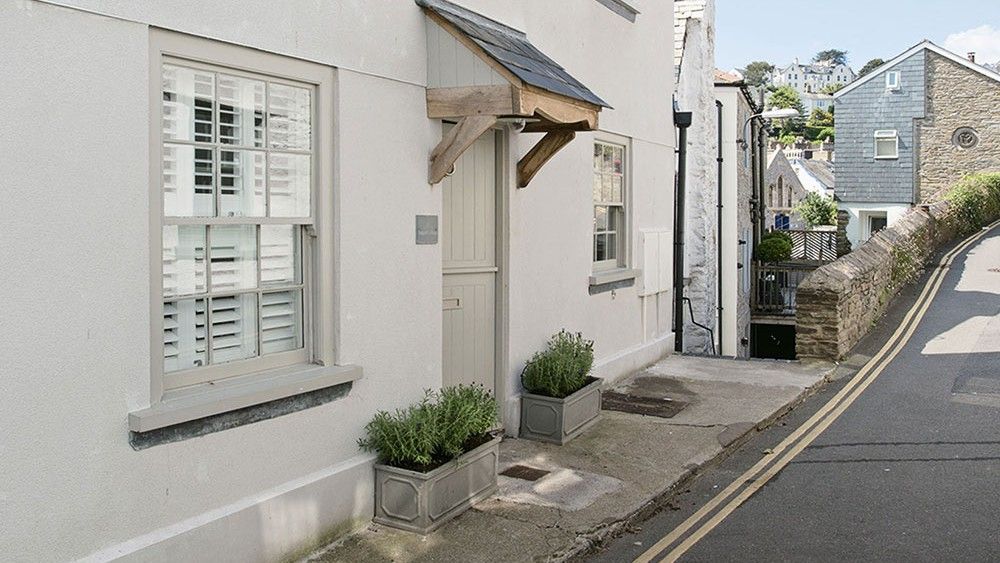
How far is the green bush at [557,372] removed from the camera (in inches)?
326

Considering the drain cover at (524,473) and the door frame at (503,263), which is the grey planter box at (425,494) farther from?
the door frame at (503,263)

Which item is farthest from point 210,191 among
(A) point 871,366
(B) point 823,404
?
(A) point 871,366

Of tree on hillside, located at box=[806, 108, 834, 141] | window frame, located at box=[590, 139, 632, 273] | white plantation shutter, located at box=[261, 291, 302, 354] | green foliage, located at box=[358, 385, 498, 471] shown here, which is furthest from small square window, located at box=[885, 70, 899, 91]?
tree on hillside, located at box=[806, 108, 834, 141]

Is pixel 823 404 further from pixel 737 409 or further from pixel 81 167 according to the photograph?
pixel 81 167

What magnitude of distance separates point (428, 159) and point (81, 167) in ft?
9.46

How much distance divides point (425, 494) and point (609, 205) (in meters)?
5.59

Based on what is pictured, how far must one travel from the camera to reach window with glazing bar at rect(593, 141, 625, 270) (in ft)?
34.3

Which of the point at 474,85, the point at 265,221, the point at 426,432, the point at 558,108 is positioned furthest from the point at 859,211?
the point at 265,221

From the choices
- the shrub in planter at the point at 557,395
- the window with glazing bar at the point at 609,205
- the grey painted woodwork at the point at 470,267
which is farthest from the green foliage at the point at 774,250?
the grey painted woodwork at the point at 470,267

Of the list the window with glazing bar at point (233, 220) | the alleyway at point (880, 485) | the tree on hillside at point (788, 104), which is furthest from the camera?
the tree on hillside at point (788, 104)

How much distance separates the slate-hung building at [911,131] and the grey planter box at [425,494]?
35.7 meters

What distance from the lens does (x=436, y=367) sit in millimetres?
6984

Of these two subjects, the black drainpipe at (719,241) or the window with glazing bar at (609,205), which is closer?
the window with glazing bar at (609,205)

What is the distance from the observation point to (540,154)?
26.6ft
